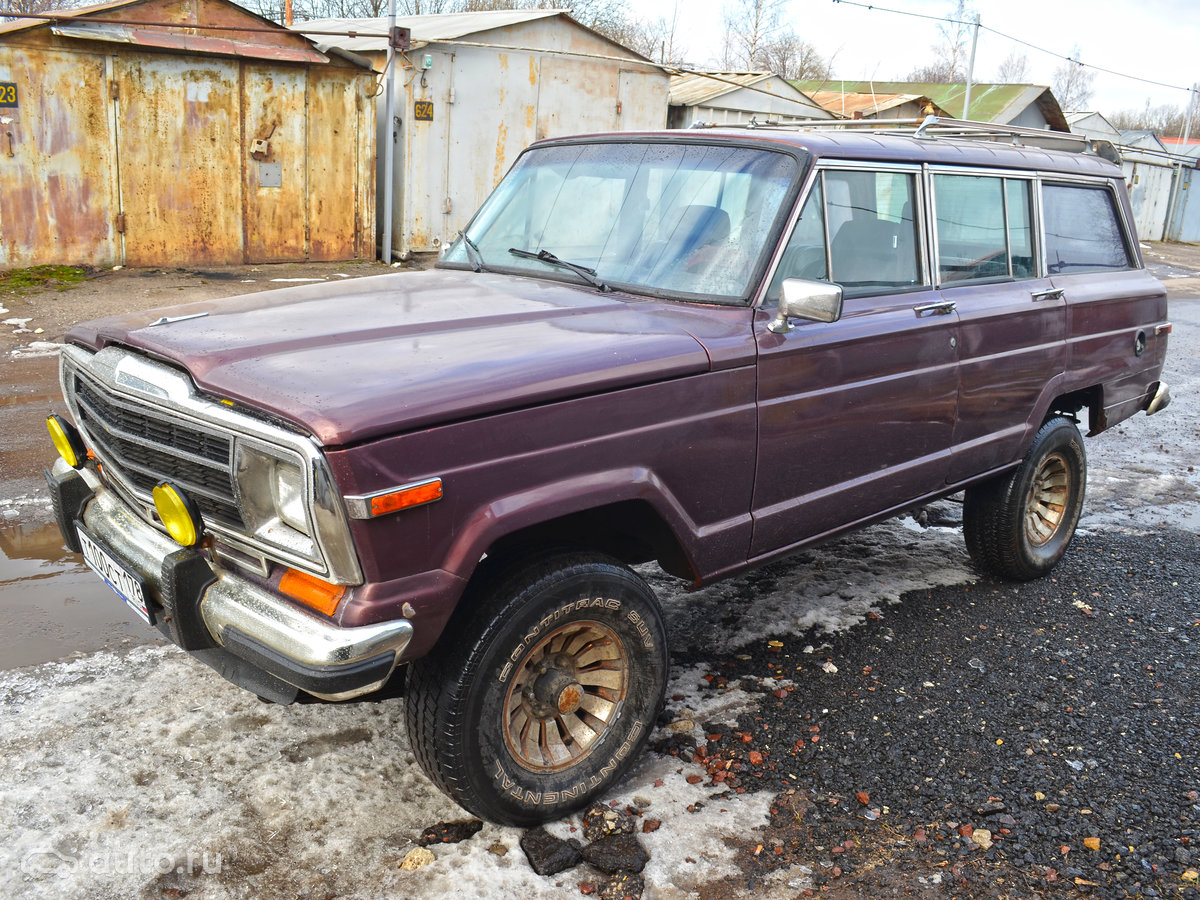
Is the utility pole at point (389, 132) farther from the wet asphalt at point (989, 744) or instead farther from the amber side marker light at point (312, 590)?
the amber side marker light at point (312, 590)

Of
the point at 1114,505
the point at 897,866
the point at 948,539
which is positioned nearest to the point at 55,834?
the point at 897,866

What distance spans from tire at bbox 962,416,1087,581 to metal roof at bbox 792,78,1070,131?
24.4 metres

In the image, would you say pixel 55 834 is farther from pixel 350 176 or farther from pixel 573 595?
pixel 350 176

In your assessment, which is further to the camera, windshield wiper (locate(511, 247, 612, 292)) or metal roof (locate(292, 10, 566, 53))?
metal roof (locate(292, 10, 566, 53))

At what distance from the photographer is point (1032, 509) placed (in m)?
4.80

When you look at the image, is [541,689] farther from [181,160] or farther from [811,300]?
[181,160]

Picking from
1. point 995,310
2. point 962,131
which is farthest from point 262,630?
point 962,131

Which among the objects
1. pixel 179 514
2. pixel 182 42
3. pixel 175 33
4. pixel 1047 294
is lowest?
pixel 179 514

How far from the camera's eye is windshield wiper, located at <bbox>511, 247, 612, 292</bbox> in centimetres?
346

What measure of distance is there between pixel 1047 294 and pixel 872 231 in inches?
46.3

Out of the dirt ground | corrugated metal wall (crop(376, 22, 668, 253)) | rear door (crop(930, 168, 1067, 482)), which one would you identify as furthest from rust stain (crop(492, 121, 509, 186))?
rear door (crop(930, 168, 1067, 482))

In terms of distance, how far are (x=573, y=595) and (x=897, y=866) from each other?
3.96 feet

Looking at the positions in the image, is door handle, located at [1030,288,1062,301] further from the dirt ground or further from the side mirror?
the dirt ground

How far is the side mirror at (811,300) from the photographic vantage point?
2967 millimetres
